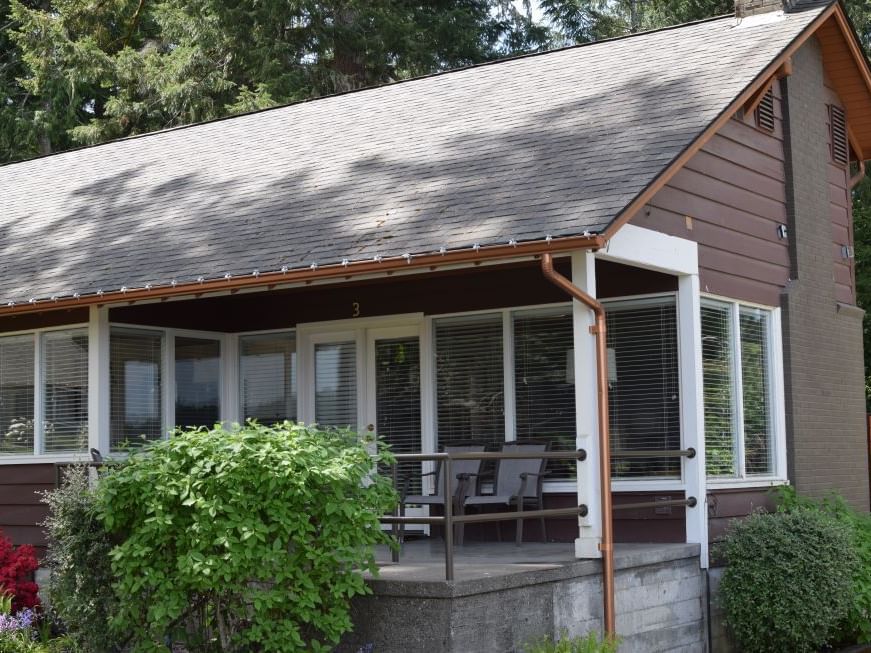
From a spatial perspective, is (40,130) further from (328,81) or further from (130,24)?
(328,81)

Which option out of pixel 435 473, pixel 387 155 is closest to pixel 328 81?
pixel 387 155

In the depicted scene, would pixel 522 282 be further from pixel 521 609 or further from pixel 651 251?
pixel 521 609

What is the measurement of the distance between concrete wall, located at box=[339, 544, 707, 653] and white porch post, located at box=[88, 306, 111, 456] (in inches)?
160

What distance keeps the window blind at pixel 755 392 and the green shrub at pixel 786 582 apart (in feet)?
3.90

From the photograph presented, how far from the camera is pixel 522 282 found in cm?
1077

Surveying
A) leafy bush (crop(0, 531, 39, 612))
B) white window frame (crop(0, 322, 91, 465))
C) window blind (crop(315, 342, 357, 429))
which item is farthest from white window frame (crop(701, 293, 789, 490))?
white window frame (crop(0, 322, 91, 465))

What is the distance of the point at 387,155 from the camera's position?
11422 mm

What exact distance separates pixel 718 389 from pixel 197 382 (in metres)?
5.05

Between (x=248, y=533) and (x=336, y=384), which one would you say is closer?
Result: (x=248, y=533)

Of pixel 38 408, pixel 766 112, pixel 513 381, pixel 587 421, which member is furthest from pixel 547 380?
pixel 38 408

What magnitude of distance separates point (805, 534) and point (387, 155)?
493 centimetres

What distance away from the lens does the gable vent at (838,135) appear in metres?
12.7

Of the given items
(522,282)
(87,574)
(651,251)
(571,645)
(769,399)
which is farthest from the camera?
(769,399)

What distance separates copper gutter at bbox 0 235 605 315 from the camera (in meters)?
7.99
